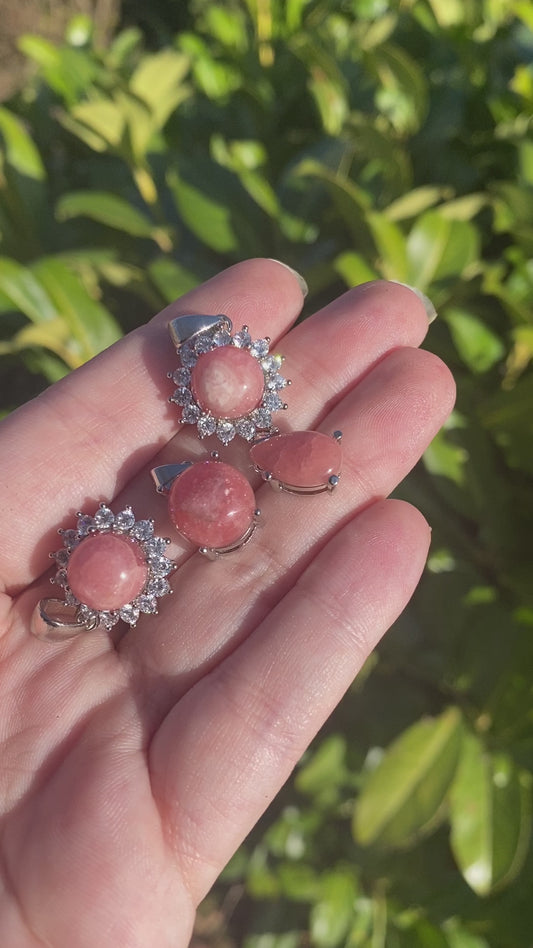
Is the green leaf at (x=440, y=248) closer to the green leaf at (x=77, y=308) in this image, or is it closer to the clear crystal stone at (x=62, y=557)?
the green leaf at (x=77, y=308)

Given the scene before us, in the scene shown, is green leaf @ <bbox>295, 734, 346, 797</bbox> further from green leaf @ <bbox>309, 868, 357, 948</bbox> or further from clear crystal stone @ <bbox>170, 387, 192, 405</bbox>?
clear crystal stone @ <bbox>170, 387, 192, 405</bbox>

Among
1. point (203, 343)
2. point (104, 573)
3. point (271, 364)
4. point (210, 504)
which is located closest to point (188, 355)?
point (203, 343)

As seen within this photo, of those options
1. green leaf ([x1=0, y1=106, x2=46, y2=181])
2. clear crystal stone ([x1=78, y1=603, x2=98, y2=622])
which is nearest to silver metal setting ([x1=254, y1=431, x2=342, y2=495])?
clear crystal stone ([x1=78, y1=603, x2=98, y2=622])

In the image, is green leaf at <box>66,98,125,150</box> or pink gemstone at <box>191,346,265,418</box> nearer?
pink gemstone at <box>191,346,265,418</box>

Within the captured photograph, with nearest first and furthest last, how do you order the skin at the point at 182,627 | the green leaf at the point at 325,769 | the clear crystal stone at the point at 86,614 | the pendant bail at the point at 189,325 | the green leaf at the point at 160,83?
the skin at the point at 182,627, the clear crystal stone at the point at 86,614, the pendant bail at the point at 189,325, the green leaf at the point at 325,769, the green leaf at the point at 160,83

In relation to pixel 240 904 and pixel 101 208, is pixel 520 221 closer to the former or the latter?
pixel 101 208

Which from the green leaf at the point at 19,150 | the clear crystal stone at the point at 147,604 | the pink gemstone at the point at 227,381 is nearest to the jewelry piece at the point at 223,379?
the pink gemstone at the point at 227,381
